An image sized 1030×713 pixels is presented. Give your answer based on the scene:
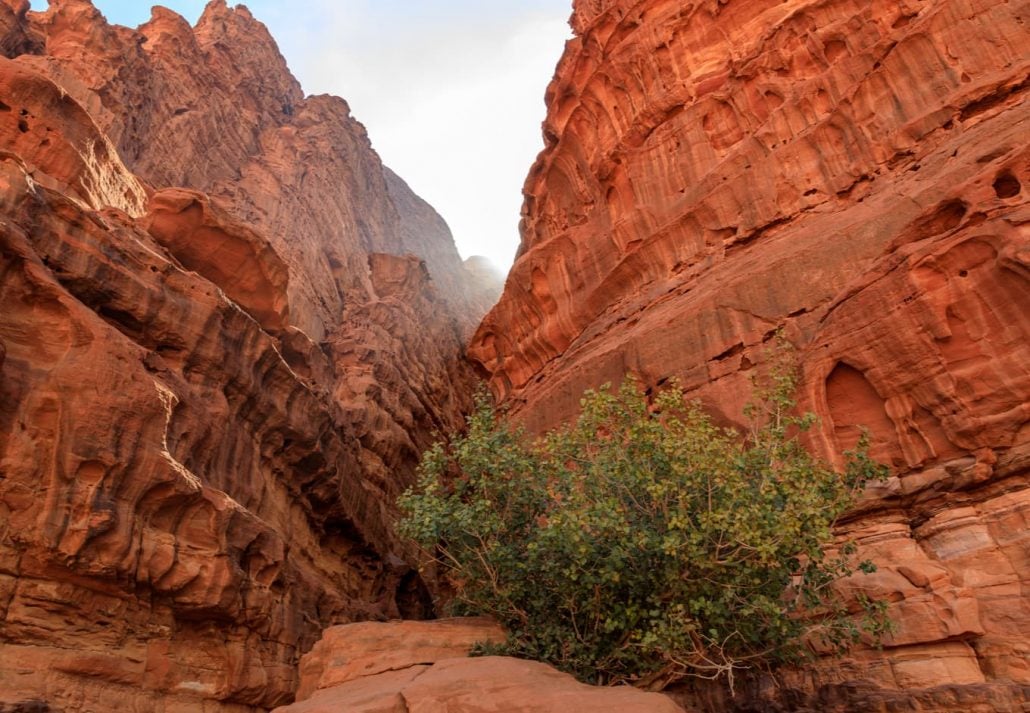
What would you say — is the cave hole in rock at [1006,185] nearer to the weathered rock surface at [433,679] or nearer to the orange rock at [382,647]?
the weathered rock surface at [433,679]

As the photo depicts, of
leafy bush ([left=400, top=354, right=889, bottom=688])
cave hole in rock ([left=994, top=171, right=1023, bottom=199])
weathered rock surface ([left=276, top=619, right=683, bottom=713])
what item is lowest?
weathered rock surface ([left=276, top=619, right=683, bottom=713])

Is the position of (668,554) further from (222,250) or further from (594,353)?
(222,250)

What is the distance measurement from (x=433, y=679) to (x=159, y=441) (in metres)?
10.2

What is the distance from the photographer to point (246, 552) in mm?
17797

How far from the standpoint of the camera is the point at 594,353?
21891 millimetres

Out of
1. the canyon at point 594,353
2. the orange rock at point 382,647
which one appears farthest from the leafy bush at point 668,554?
the canyon at point 594,353

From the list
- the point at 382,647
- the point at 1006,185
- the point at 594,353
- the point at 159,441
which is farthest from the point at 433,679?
the point at 1006,185

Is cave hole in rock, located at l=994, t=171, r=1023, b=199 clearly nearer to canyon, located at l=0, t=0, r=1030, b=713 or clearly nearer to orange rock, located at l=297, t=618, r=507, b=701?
canyon, located at l=0, t=0, r=1030, b=713

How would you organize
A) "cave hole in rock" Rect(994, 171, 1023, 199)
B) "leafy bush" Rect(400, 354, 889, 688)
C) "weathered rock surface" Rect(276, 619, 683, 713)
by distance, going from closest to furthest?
"weathered rock surface" Rect(276, 619, 683, 713), "leafy bush" Rect(400, 354, 889, 688), "cave hole in rock" Rect(994, 171, 1023, 199)

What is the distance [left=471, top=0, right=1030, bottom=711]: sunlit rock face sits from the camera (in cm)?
1088

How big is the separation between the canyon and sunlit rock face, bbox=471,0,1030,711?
0.24ft

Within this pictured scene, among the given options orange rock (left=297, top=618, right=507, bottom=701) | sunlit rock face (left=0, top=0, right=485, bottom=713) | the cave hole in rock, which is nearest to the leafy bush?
orange rock (left=297, top=618, right=507, bottom=701)

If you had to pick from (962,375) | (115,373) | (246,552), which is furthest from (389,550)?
(962,375)

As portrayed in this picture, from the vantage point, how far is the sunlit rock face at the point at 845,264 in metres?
10.9
